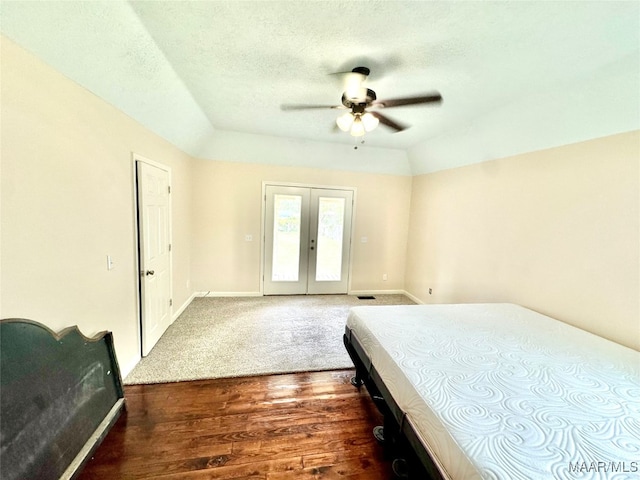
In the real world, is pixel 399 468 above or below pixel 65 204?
below

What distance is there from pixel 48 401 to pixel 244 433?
1.11 metres

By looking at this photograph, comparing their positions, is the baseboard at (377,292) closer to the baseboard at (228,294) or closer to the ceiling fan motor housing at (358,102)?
the baseboard at (228,294)

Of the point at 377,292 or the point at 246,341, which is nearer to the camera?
the point at 246,341

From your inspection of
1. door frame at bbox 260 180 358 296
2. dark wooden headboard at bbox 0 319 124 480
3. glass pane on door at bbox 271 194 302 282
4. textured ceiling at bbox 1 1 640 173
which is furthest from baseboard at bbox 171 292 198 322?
textured ceiling at bbox 1 1 640 173

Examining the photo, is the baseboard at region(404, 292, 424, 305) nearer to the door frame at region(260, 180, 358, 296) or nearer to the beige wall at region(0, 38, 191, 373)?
the door frame at region(260, 180, 358, 296)

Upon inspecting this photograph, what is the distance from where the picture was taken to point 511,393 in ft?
4.26

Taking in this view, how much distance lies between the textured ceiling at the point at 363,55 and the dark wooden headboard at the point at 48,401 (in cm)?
155

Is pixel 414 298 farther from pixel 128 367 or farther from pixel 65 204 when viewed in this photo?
pixel 65 204

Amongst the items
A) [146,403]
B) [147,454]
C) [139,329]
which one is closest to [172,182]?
[139,329]

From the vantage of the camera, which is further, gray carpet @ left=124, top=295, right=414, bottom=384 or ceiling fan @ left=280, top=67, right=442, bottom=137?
gray carpet @ left=124, top=295, right=414, bottom=384

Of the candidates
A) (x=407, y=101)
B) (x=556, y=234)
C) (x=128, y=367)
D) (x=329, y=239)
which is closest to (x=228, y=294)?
(x=329, y=239)

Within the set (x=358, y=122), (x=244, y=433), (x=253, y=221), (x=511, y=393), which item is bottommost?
(x=244, y=433)

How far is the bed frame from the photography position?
113 cm

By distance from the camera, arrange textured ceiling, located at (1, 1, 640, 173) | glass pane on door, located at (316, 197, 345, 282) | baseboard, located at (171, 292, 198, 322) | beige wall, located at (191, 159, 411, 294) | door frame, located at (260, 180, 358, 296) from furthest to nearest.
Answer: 1. glass pane on door, located at (316, 197, 345, 282)
2. door frame, located at (260, 180, 358, 296)
3. beige wall, located at (191, 159, 411, 294)
4. baseboard, located at (171, 292, 198, 322)
5. textured ceiling, located at (1, 1, 640, 173)
